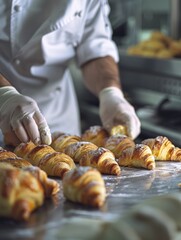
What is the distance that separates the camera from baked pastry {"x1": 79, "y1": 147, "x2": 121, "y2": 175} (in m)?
1.66

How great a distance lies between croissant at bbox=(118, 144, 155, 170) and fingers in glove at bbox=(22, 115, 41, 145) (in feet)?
1.00

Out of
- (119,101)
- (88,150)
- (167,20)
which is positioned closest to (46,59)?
(119,101)

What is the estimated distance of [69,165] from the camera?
5.39 ft

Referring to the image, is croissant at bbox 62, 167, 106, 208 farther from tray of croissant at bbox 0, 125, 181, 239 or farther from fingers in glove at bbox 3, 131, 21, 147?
fingers in glove at bbox 3, 131, 21, 147

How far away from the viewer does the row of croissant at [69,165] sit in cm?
130

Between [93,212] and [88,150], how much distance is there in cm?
46

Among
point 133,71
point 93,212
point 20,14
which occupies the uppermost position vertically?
point 20,14

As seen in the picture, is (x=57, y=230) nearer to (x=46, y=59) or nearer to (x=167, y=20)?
(x=46, y=59)

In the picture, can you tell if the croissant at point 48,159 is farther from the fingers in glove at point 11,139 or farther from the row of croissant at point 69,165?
the fingers in glove at point 11,139

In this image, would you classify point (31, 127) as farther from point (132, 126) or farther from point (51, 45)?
point (51, 45)

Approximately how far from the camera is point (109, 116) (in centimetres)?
225

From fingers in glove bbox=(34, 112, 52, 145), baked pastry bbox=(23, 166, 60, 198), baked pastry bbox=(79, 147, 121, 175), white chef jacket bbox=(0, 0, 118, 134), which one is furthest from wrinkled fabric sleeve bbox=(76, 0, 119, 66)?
baked pastry bbox=(23, 166, 60, 198)

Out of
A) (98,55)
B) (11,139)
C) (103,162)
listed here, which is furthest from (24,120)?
(98,55)

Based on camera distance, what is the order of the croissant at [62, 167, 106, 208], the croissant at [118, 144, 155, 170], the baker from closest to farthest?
the croissant at [62, 167, 106, 208]
the croissant at [118, 144, 155, 170]
the baker
